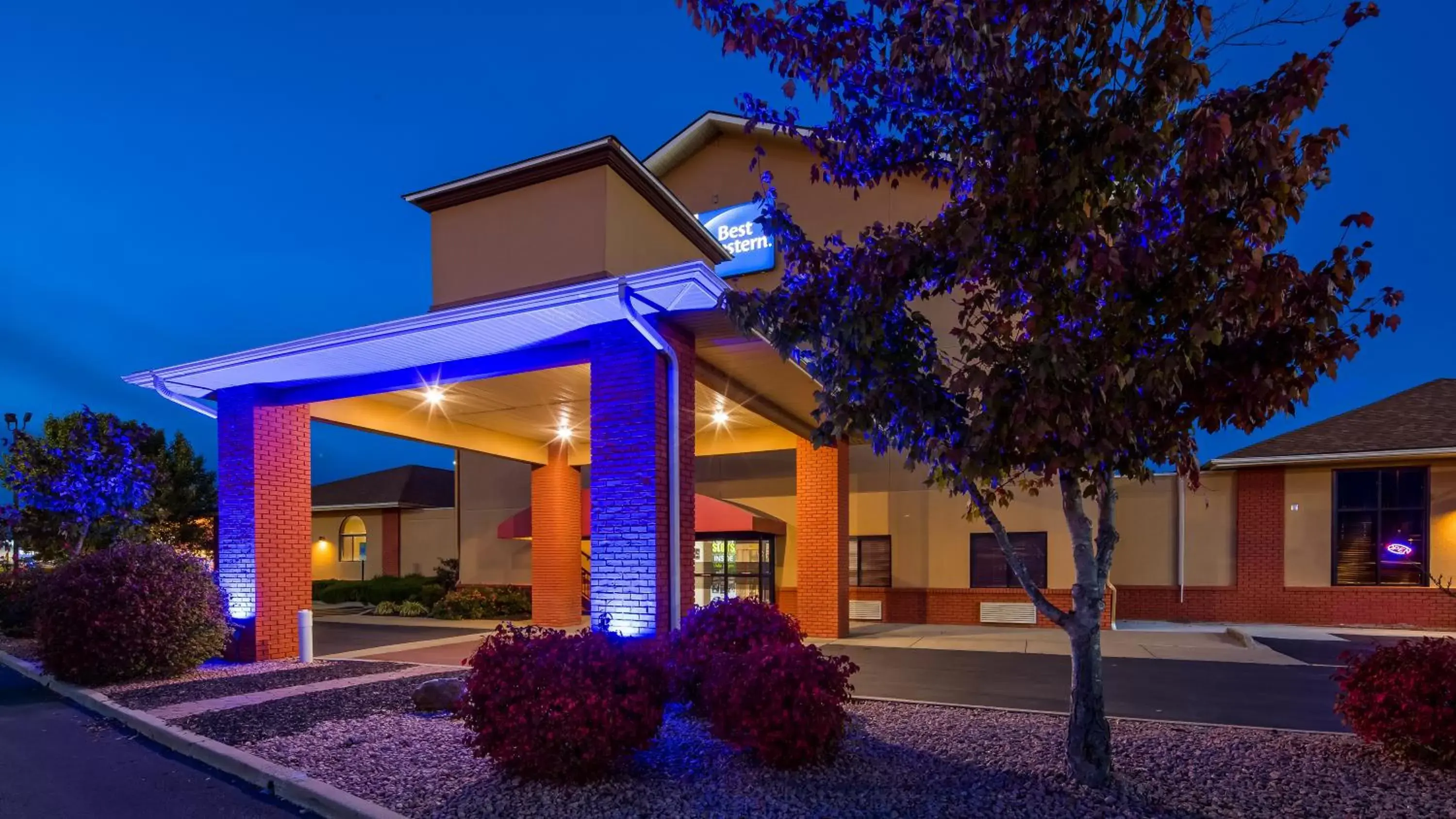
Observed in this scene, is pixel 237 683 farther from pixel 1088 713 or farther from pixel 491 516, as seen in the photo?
pixel 491 516

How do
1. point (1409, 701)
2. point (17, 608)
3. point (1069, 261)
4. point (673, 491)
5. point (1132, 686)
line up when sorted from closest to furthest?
point (1069, 261) < point (1409, 701) < point (673, 491) < point (1132, 686) < point (17, 608)

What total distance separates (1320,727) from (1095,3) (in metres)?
7.17

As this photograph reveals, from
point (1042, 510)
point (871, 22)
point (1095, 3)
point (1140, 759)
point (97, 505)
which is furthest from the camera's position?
point (1042, 510)

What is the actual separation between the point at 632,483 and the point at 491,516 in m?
16.0

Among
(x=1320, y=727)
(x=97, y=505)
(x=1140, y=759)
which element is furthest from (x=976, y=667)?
(x=97, y=505)

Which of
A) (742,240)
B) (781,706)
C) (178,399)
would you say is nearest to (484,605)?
(178,399)

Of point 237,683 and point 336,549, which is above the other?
point 237,683

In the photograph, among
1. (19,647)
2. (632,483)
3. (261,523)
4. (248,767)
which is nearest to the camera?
(248,767)

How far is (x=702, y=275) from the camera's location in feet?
24.6

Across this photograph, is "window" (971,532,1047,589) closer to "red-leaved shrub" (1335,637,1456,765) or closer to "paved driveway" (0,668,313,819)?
"red-leaved shrub" (1335,637,1456,765)

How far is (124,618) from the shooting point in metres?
9.92

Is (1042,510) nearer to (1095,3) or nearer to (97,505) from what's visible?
(1095,3)

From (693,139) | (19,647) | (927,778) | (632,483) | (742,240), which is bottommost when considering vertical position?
(19,647)

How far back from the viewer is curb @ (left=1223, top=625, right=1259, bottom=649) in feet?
46.8
